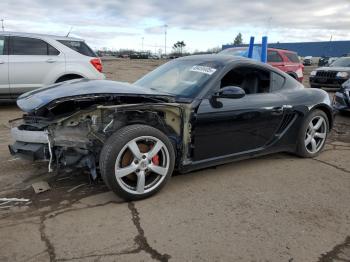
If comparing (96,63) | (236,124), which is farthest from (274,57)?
(236,124)

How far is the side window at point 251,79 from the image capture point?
4522 mm

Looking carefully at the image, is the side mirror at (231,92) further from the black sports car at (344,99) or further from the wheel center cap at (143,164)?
the black sports car at (344,99)

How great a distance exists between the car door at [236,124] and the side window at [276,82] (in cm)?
4

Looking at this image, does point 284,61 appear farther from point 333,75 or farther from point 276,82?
point 276,82

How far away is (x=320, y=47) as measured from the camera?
250 feet

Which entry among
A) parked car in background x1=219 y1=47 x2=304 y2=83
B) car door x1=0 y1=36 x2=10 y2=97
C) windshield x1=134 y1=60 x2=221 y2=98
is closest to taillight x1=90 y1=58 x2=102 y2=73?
car door x1=0 y1=36 x2=10 y2=97

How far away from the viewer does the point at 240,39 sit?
120 metres

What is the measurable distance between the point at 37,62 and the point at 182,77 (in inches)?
193

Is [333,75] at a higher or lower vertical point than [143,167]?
higher

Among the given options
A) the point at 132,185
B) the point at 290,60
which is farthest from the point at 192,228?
the point at 290,60

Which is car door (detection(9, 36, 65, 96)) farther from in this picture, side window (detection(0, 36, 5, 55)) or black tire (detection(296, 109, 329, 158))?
black tire (detection(296, 109, 329, 158))

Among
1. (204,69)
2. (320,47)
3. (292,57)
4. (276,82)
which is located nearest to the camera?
(204,69)

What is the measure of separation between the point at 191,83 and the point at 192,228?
1.74m

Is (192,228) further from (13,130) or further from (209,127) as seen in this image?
(13,130)
